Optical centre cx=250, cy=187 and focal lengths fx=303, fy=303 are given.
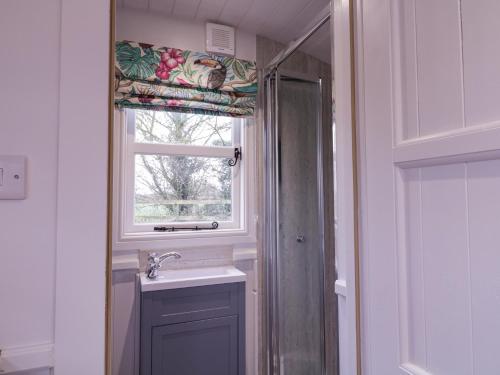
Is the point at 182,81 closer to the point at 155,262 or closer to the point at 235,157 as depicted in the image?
the point at 235,157

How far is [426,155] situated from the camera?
606mm

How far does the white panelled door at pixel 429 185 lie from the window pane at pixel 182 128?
130cm

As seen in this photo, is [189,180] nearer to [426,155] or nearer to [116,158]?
[116,158]

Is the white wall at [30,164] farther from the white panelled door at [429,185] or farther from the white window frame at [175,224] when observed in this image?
the white window frame at [175,224]

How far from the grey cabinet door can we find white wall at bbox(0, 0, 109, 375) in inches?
32.1

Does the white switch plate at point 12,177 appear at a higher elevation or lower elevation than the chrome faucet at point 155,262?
higher

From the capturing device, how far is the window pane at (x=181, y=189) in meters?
1.85

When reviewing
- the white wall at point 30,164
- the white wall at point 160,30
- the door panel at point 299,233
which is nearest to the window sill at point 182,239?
the door panel at point 299,233

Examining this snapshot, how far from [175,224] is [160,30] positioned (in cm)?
115

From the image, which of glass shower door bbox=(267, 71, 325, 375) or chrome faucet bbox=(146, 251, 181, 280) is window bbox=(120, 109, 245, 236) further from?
glass shower door bbox=(267, 71, 325, 375)

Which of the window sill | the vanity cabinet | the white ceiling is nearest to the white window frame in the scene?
the window sill

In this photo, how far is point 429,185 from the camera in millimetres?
610

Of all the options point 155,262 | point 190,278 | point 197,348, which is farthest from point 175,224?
point 197,348

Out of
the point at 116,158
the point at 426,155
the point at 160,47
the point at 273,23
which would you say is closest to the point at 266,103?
the point at 273,23
